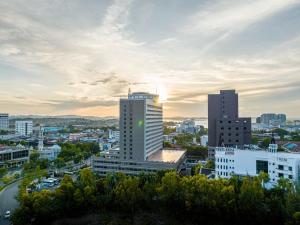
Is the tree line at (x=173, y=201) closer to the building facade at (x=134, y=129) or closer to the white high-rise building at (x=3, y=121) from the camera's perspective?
the building facade at (x=134, y=129)

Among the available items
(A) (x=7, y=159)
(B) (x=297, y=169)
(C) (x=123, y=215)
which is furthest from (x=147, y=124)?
(A) (x=7, y=159)

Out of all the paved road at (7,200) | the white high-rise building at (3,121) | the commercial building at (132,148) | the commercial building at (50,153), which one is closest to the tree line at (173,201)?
the paved road at (7,200)

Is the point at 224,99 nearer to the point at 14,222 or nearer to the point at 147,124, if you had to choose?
the point at 147,124

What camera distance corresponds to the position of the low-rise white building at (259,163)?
12.7 meters

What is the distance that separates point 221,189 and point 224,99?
14.8 metres

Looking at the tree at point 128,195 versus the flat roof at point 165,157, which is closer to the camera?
the tree at point 128,195

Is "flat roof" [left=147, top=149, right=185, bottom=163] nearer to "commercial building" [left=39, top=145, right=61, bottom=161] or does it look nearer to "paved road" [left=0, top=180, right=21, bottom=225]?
"paved road" [left=0, top=180, right=21, bottom=225]

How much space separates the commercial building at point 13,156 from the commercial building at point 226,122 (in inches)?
712

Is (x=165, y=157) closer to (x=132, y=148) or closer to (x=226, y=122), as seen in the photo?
(x=132, y=148)

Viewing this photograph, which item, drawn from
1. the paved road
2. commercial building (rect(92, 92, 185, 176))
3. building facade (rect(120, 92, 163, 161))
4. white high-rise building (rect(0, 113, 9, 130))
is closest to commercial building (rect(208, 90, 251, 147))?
commercial building (rect(92, 92, 185, 176))

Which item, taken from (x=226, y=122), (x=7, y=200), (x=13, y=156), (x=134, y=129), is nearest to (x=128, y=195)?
(x=7, y=200)

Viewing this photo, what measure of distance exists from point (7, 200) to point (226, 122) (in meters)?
16.7

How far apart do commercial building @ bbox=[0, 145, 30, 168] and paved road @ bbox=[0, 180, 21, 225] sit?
7.20 metres

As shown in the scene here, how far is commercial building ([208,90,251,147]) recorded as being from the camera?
22.1m
